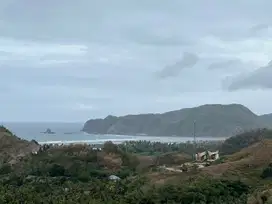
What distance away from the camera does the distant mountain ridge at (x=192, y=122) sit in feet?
549

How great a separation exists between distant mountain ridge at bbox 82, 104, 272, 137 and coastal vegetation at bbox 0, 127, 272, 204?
114744mm

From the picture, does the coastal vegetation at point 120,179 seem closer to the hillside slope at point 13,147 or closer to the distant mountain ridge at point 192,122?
the hillside slope at point 13,147

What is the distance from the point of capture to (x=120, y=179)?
111ft

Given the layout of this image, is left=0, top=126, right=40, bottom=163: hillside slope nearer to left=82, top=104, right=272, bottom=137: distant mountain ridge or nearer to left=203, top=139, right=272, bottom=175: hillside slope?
left=203, top=139, right=272, bottom=175: hillside slope

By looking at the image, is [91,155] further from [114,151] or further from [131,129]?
[131,129]

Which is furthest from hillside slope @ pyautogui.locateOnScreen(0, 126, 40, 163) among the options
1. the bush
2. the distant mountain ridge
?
the distant mountain ridge

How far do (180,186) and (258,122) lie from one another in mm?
150226

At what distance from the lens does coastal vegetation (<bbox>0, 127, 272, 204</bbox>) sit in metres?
25.0

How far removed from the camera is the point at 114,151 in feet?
157

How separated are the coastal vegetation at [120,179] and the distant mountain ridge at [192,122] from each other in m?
115

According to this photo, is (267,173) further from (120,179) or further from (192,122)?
(192,122)

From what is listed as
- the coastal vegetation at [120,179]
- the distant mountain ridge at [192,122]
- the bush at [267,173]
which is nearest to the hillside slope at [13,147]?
the coastal vegetation at [120,179]

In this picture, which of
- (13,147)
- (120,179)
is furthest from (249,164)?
(13,147)

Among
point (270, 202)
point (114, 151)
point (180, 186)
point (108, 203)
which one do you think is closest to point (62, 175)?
point (114, 151)
